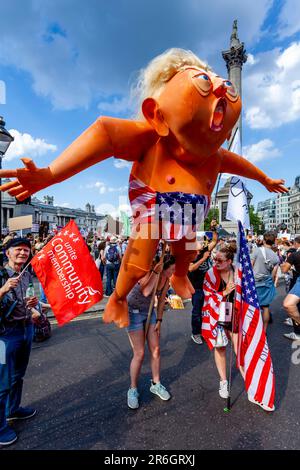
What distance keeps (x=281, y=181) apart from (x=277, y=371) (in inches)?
96.6

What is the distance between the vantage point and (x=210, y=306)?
3029 mm

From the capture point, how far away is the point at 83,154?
172 centimetres

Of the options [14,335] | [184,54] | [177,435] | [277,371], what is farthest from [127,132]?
[277,371]

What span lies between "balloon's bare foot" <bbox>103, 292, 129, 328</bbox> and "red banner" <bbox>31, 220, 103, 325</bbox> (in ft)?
0.38

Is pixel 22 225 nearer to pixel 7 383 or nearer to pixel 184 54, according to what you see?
pixel 7 383

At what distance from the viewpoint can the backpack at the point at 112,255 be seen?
766 centimetres

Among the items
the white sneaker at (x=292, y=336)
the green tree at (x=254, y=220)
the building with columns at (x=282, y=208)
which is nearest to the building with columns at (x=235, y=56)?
the green tree at (x=254, y=220)

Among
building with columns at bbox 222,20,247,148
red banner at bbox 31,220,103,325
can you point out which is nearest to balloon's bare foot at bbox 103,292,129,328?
red banner at bbox 31,220,103,325

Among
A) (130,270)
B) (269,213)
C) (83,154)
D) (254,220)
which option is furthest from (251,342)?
(269,213)

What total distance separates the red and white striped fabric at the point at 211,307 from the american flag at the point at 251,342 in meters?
0.32

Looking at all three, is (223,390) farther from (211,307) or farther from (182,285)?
(182,285)

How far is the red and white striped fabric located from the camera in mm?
2943

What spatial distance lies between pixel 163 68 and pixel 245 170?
1.14m

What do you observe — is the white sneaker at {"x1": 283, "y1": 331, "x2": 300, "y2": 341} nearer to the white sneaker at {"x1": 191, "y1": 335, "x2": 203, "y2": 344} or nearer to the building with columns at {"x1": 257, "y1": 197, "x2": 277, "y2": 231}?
the white sneaker at {"x1": 191, "y1": 335, "x2": 203, "y2": 344}
